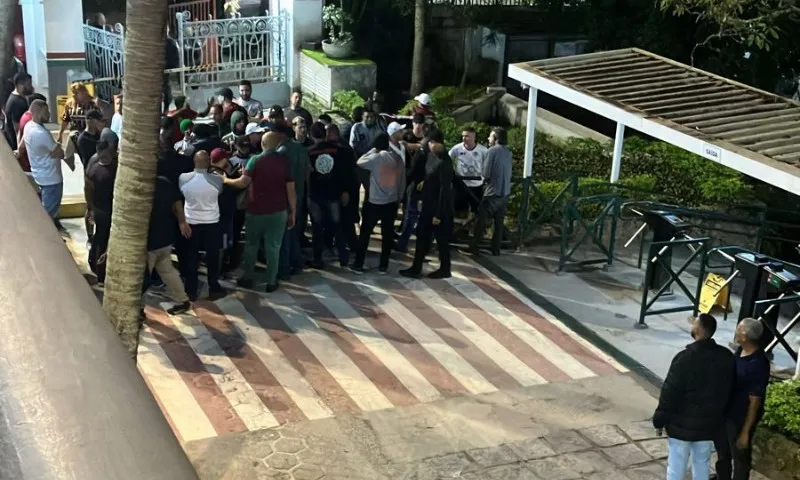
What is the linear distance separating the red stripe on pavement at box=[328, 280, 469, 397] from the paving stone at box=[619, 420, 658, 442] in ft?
4.66

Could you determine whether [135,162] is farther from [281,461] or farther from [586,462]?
[586,462]

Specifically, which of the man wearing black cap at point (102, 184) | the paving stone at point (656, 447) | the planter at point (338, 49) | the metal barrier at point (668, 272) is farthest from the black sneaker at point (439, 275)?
the planter at point (338, 49)

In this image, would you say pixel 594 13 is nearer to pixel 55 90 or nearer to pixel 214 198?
pixel 55 90

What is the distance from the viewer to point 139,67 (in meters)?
7.02

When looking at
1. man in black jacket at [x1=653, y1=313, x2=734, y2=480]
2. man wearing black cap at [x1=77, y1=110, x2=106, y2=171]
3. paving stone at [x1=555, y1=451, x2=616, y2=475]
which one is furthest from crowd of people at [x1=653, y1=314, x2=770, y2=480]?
man wearing black cap at [x1=77, y1=110, x2=106, y2=171]

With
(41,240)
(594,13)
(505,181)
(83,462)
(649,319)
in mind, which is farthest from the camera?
(594,13)

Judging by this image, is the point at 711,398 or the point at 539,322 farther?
the point at 539,322

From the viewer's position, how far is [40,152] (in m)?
11.1

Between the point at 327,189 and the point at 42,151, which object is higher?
the point at 42,151

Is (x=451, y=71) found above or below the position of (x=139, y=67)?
below

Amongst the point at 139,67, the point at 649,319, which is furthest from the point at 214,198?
the point at 649,319

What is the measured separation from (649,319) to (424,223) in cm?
261

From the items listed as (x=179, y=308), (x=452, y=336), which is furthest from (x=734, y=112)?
(x=179, y=308)

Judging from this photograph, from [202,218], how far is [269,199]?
0.70m
